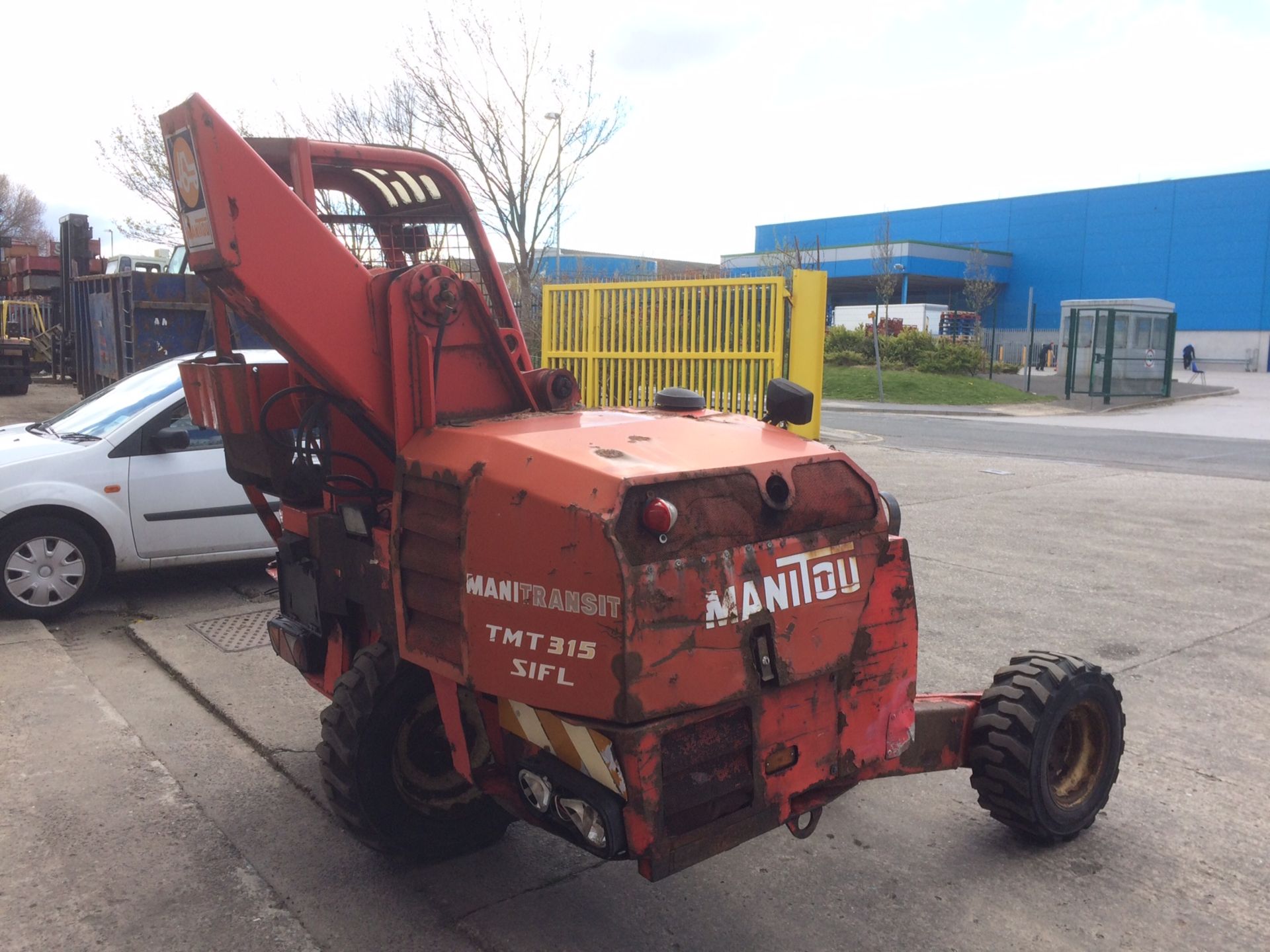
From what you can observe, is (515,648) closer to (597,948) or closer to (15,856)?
(597,948)

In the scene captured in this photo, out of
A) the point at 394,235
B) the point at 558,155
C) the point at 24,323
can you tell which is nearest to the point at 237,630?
the point at 394,235

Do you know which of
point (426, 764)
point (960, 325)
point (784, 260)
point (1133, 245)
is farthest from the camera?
point (1133, 245)

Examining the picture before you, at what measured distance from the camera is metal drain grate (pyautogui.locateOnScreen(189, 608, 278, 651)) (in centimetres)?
605

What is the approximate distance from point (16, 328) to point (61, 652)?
27.8 meters

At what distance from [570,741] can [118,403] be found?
566cm

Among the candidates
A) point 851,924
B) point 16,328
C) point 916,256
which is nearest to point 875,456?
point 851,924

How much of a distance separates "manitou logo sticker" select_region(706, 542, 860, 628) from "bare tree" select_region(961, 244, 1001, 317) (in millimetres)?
46633

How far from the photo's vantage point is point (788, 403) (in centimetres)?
334

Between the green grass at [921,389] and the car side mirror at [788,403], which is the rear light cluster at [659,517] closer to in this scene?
the car side mirror at [788,403]

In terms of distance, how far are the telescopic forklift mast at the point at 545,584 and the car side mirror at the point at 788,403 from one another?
0.01 metres

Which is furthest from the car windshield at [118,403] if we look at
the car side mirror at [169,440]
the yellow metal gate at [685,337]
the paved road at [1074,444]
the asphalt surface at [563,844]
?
the paved road at [1074,444]

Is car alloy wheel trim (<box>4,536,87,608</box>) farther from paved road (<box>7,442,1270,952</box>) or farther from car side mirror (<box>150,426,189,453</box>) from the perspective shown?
car side mirror (<box>150,426,189,453</box>)

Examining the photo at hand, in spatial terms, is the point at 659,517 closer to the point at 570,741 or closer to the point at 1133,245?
the point at 570,741

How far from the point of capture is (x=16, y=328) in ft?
94.8
